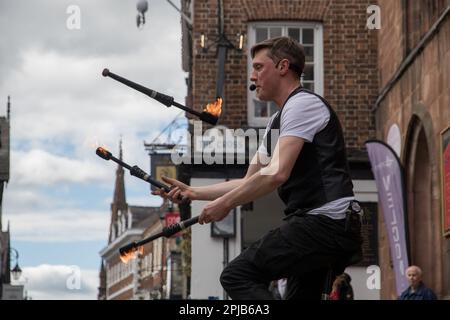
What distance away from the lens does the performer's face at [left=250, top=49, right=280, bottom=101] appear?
5.76m

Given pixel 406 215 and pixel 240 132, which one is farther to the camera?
pixel 240 132

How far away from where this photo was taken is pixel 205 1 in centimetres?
2444

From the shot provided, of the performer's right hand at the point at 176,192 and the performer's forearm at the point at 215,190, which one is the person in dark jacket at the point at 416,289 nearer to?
the performer's forearm at the point at 215,190

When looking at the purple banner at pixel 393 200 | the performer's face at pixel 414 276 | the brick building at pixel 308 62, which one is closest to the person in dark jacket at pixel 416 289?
the performer's face at pixel 414 276

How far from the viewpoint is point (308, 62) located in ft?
79.9

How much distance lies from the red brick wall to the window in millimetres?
154

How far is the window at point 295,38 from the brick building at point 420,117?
143 centimetres

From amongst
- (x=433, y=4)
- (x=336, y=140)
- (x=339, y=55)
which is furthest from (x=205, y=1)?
(x=336, y=140)

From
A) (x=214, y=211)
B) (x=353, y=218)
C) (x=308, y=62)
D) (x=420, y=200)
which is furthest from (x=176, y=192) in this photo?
(x=308, y=62)

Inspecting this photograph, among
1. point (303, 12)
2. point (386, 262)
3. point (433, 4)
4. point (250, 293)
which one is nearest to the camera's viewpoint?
point (250, 293)

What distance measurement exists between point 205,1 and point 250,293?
19541 millimetres

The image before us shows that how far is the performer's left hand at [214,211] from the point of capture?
17.9 ft

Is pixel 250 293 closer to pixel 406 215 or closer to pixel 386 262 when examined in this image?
pixel 406 215

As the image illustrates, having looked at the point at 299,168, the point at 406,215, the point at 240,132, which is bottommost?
the point at 299,168
